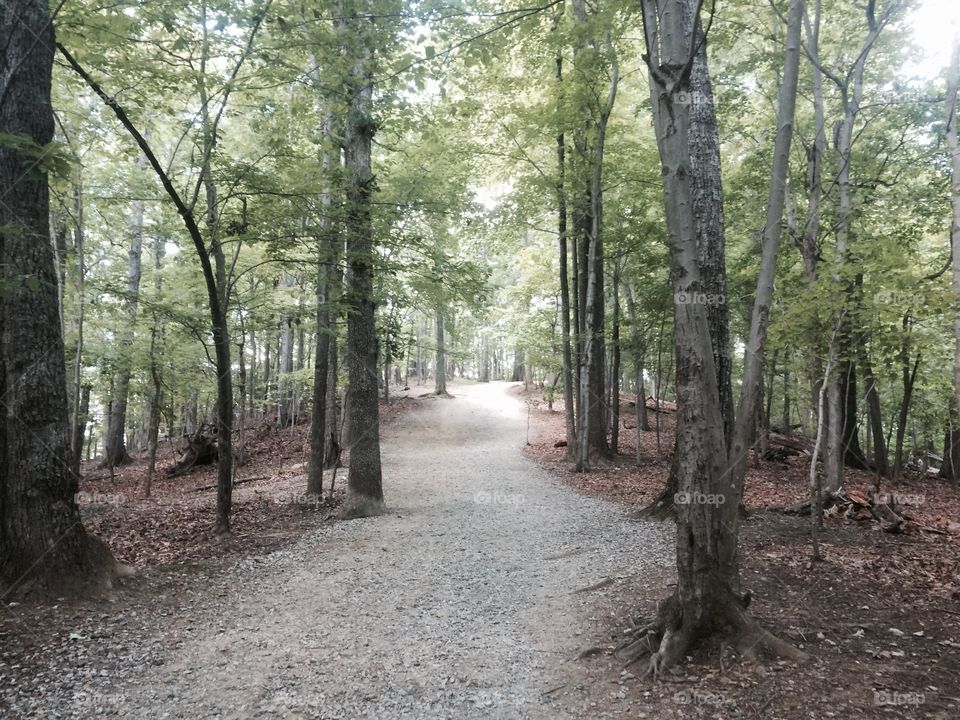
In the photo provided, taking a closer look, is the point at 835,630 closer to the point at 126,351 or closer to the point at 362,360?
the point at 362,360

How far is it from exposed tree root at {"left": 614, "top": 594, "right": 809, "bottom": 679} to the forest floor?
8 cm

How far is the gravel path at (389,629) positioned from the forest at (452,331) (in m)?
0.04

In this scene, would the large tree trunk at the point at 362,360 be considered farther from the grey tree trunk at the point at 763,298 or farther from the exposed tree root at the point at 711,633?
the exposed tree root at the point at 711,633

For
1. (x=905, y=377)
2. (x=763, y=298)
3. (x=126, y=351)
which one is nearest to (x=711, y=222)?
(x=763, y=298)

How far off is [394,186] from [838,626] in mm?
8501

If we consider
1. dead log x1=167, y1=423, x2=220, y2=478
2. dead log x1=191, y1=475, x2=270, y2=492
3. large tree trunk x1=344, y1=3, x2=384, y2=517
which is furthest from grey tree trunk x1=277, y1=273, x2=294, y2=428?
large tree trunk x1=344, y1=3, x2=384, y2=517

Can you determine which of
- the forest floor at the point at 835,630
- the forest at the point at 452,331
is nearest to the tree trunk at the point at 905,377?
the forest at the point at 452,331

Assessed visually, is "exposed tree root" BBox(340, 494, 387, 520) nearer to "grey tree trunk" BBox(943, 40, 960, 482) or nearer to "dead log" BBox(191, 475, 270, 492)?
"dead log" BBox(191, 475, 270, 492)

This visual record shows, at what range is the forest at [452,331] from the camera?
11.7 feet

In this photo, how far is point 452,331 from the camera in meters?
12.2

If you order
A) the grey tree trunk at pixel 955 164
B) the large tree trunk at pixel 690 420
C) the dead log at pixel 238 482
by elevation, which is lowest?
the dead log at pixel 238 482

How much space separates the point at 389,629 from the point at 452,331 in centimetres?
817

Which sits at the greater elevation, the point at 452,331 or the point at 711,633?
the point at 452,331

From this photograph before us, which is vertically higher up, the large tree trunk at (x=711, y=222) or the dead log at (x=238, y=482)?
the large tree trunk at (x=711, y=222)
